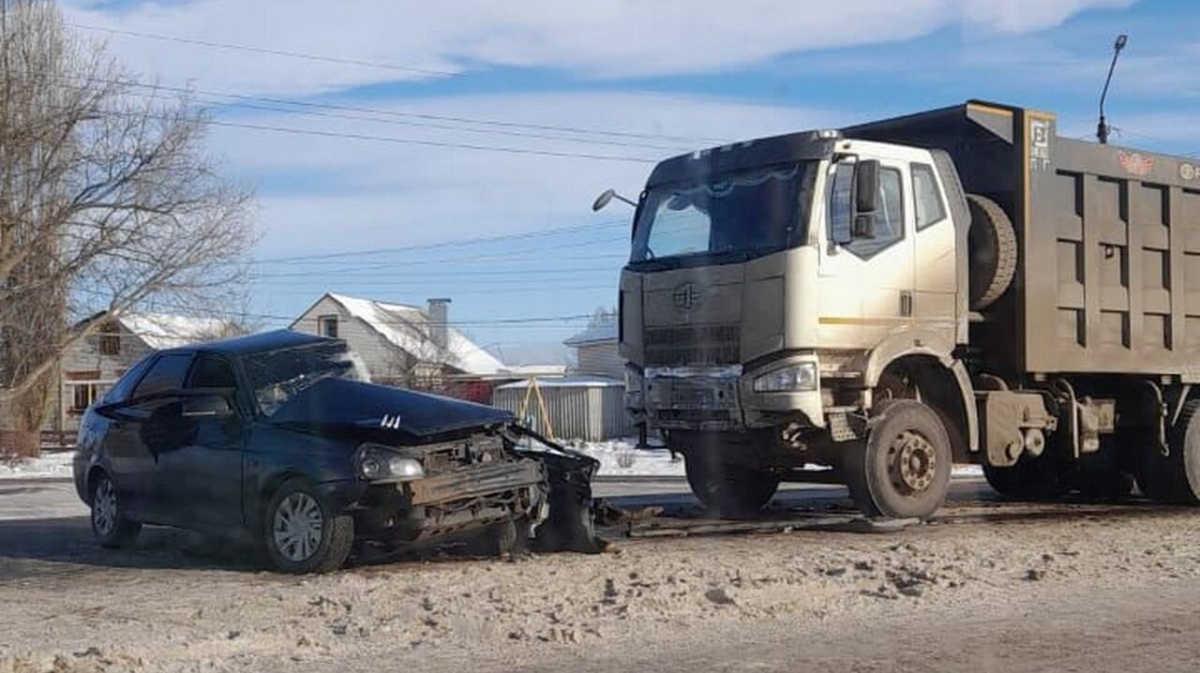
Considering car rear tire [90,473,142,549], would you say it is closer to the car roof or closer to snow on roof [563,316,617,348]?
the car roof

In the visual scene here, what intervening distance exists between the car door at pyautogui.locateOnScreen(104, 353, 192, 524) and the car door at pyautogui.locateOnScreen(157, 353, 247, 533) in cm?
13

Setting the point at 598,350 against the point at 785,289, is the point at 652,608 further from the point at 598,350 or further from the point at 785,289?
the point at 598,350

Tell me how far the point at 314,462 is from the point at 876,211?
4.86 meters

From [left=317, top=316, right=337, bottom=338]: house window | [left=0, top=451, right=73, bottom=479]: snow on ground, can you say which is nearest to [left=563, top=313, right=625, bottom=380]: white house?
[left=317, top=316, right=337, bottom=338]: house window

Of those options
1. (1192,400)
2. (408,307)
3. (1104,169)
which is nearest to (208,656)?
(1104,169)

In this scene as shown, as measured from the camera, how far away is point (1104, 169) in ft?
45.2

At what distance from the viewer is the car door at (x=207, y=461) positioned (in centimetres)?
1046

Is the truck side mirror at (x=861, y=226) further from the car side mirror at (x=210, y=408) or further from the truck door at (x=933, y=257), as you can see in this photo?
the car side mirror at (x=210, y=408)

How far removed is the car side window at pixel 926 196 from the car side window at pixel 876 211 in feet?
0.63

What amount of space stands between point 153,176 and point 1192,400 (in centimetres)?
3141

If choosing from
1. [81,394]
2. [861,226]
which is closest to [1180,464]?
[861,226]

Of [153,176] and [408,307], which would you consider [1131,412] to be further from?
[408,307]

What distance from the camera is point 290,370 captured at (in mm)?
10930

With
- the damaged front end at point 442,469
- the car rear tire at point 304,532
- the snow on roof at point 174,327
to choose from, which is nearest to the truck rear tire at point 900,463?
the damaged front end at point 442,469
